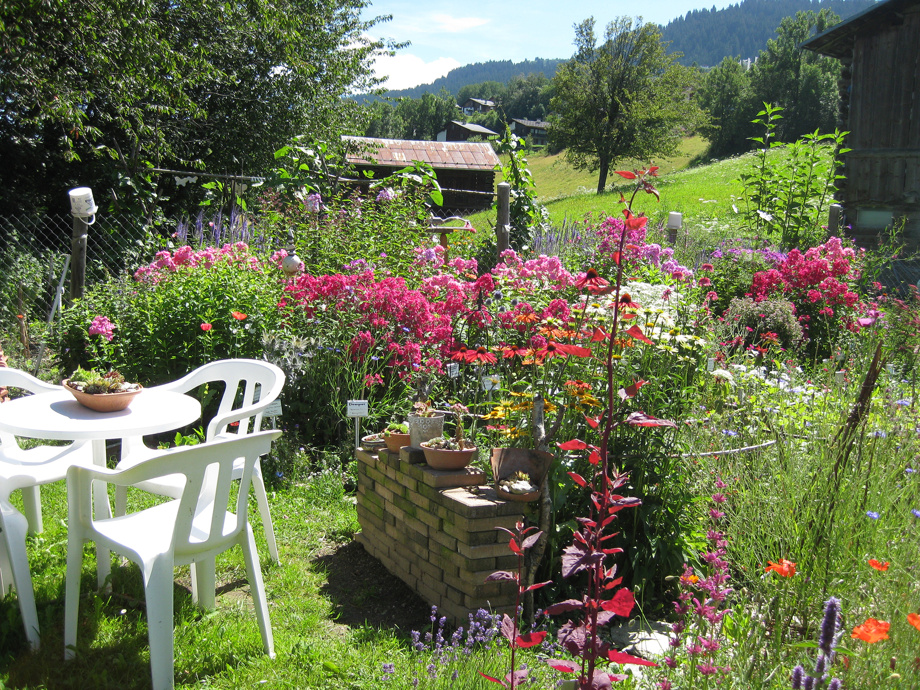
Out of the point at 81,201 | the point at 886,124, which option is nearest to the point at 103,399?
the point at 81,201

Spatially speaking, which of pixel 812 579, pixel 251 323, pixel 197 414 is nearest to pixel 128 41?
pixel 251 323

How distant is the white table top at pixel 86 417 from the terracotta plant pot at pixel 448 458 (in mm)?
937

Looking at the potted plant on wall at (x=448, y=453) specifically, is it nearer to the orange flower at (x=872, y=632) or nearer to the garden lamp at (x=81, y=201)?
the orange flower at (x=872, y=632)

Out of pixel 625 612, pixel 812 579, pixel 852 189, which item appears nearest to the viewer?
pixel 625 612

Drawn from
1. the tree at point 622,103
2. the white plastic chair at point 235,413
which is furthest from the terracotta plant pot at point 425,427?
the tree at point 622,103

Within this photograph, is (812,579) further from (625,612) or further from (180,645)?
(180,645)

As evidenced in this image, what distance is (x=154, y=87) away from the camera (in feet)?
24.2

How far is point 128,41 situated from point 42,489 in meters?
4.90

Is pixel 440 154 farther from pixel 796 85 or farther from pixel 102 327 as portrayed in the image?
pixel 796 85

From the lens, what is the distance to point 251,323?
456 cm

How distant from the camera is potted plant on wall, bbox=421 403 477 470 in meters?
2.73

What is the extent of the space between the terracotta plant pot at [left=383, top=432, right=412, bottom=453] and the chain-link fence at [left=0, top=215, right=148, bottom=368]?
12.4 ft

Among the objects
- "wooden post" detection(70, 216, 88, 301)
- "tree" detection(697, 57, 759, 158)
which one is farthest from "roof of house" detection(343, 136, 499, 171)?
"tree" detection(697, 57, 759, 158)

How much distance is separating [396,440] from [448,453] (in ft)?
1.43
